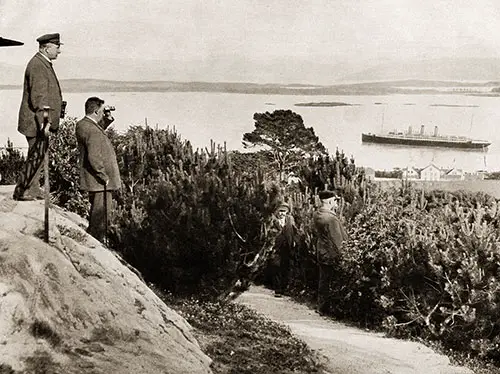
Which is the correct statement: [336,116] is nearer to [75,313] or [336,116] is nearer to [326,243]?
[326,243]

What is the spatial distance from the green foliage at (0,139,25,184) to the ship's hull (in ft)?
16.3

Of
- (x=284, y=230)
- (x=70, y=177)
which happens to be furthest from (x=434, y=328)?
(x=70, y=177)

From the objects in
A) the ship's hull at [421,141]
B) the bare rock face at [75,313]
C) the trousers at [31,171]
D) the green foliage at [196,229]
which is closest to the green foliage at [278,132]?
the ship's hull at [421,141]

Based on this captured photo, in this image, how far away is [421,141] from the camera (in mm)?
9414

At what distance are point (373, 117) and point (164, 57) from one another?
284cm

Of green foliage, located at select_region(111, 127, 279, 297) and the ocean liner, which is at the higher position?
the ocean liner

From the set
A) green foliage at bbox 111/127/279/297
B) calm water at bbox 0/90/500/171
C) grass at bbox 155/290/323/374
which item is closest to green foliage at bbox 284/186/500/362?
green foliage at bbox 111/127/279/297

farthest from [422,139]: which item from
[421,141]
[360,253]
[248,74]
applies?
[360,253]

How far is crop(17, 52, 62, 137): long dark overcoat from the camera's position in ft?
18.7

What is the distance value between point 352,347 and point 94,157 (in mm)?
2869

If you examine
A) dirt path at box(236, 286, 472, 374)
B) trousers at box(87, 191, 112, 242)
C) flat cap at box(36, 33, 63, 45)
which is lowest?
dirt path at box(236, 286, 472, 374)

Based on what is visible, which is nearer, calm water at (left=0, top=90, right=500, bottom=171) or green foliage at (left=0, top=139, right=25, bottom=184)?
calm water at (left=0, top=90, right=500, bottom=171)

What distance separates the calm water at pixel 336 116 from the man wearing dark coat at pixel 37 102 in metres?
3.02

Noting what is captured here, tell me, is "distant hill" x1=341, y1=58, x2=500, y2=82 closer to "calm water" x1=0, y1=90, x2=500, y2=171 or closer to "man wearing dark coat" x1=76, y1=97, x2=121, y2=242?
"calm water" x1=0, y1=90, x2=500, y2=171
